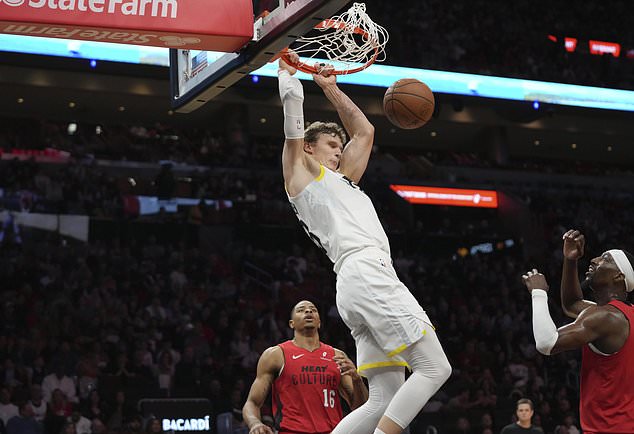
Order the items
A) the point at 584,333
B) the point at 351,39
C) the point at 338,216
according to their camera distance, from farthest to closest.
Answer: the point at 351,39 → the point at 338,216 → the point at 584,333

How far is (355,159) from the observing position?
5.57 metres

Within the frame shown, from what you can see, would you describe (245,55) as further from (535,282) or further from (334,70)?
(535,282)

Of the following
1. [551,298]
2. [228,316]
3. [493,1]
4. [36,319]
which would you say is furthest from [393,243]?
[493,1]

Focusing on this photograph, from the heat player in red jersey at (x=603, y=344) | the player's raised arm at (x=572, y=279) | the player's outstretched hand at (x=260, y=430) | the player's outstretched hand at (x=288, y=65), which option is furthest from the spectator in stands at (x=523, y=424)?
the player's outstretched hand at (x=288, y=65)

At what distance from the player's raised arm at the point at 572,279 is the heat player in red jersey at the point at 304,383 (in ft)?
5.80

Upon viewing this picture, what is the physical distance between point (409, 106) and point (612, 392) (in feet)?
6.99

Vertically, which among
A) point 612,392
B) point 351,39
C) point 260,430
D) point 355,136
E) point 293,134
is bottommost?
point 260,430

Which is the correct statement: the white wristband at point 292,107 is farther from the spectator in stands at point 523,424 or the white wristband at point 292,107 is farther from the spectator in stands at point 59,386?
the spectator in stands at point 59,386

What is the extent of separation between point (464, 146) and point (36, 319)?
57.7ft

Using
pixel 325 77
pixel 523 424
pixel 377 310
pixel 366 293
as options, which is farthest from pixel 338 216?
pixel 523 424

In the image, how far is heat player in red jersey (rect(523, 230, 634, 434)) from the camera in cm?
490

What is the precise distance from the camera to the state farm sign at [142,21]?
505 cm

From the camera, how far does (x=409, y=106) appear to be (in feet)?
18.9

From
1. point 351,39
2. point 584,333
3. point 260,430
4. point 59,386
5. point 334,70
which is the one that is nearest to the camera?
point 584,333
